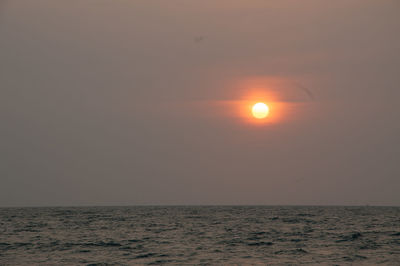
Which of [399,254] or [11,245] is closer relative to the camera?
[399,254]

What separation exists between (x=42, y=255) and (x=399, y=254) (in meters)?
25.4

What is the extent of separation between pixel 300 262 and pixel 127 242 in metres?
17.1

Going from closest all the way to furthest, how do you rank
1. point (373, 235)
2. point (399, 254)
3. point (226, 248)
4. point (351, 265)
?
point (351, 265) → point (399, 254) → point (226, 248) → point (373, 235)

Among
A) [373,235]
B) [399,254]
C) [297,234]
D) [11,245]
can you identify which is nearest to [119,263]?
[11,245]

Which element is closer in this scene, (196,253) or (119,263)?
(119,263)

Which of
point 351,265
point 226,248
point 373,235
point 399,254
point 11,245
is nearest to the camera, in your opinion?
point 351,265

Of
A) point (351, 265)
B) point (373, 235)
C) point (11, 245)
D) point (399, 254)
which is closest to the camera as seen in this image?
point (351, 265)

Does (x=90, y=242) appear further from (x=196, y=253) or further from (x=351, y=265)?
(x=351, y=265)

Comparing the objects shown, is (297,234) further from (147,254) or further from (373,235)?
(147,254)

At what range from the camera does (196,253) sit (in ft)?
111

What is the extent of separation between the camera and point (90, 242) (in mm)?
41312

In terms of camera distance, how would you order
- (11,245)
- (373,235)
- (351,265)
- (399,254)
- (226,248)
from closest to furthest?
(351,265), (399,254), (226,248), (11,245), (373,235)

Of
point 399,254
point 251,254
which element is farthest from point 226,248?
point 399,254

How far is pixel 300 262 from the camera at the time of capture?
30.1 m
